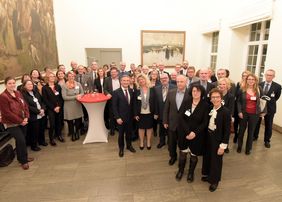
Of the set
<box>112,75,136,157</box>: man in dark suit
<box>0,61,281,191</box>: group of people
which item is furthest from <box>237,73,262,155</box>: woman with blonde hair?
<box>112,75,136,157</box>: man in dark suit

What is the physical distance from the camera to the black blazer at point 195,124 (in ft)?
8.81

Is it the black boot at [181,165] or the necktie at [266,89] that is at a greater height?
the necktie at [266,89]

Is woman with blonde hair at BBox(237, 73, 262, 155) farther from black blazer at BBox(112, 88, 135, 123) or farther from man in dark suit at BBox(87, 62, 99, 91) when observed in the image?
man in dark suit at BBox(87, 62, 99, 91)

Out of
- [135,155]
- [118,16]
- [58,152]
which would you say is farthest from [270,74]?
[118,16]

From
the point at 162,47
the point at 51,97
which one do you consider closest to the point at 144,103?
the point at 51,97

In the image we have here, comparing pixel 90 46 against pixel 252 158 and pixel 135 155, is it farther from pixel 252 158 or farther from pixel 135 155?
pixel 252 158

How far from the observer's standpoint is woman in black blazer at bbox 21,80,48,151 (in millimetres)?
3797

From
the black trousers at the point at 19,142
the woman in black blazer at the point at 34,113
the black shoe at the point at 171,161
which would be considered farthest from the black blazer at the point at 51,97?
the black shoe at the point at 171,161

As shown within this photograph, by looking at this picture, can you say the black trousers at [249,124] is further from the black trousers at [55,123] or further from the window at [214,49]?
the window at [214,49]

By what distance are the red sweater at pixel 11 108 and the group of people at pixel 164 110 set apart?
14 mm

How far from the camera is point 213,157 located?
9.03ft

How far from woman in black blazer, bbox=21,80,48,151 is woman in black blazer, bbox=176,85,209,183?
2.93 meters

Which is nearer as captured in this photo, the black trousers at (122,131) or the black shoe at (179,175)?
the black shoe at (179,175)

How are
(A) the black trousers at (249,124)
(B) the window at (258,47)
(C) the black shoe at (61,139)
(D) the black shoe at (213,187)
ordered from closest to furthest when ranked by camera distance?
(D) the black shoe at (213,187) < (A) the black trousers at (249,124) < (C) the black shoe at (61,139) < (B) the window at (258,47)
